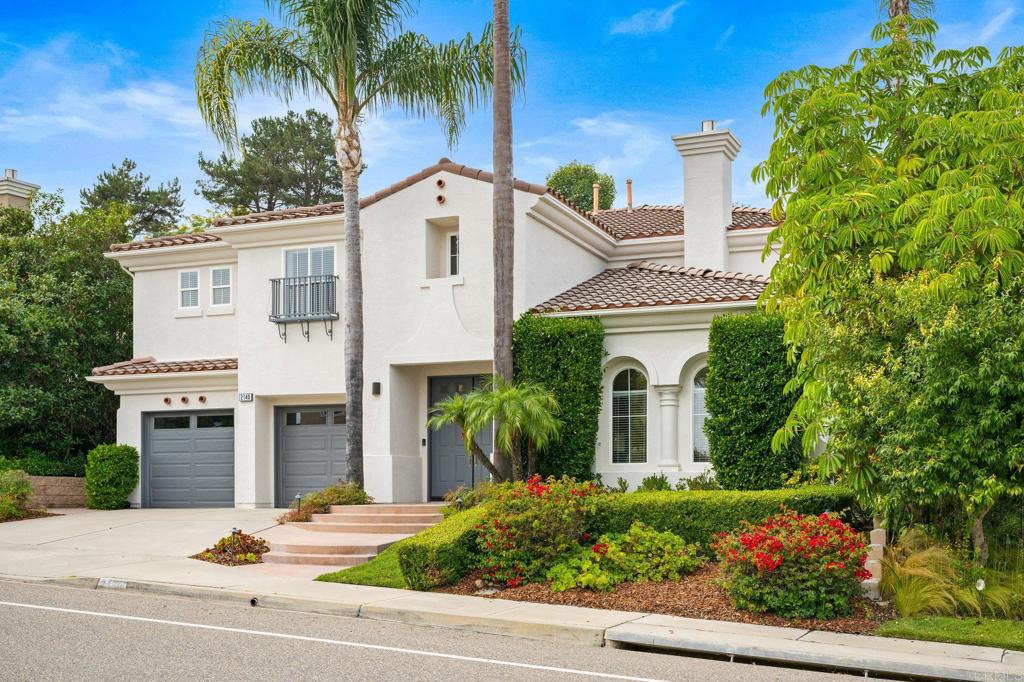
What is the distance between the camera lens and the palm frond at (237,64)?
19.4 m

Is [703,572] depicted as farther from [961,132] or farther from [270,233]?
[270,233]

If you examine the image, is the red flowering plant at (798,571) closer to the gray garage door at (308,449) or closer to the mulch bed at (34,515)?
the gray garage door at (308,449)

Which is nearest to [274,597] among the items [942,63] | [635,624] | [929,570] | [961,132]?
[635,624]

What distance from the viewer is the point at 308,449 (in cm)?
2242

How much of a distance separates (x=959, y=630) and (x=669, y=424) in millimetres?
8560

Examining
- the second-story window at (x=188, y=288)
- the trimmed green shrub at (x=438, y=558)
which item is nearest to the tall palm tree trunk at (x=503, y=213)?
the trimmed green shrub at (x=438, y=558)

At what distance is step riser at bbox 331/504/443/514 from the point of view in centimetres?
1761

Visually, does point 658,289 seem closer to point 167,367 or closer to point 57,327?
point 167,367

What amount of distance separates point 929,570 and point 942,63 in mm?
6739

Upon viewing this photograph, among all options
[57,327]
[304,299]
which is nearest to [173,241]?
[57,327]

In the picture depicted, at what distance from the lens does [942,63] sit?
13711mm

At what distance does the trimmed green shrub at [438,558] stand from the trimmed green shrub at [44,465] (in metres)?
13.5

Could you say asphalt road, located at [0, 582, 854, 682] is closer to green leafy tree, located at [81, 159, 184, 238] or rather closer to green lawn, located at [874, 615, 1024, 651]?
green lawn, located at [874, 615, 1024, 651]

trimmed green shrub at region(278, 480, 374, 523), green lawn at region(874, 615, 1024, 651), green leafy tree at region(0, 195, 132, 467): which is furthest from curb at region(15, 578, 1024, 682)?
green leafy tree at region(0, 195, 132, 467)
